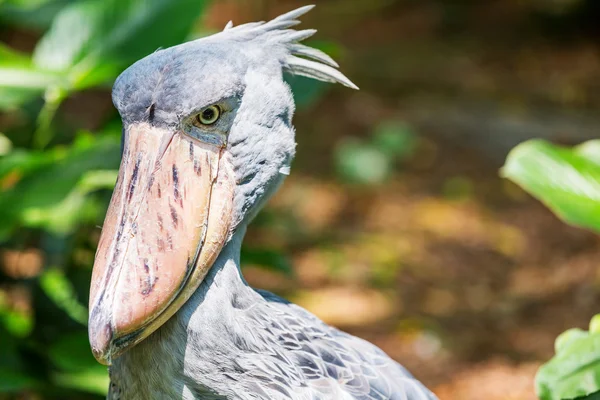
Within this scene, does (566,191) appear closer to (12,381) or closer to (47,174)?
(47,174)

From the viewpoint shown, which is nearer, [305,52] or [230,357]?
[230,357]

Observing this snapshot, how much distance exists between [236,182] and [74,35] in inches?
56.6

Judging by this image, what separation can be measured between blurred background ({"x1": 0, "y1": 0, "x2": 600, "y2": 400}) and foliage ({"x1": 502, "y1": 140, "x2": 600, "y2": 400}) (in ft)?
3.13

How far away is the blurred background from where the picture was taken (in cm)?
281

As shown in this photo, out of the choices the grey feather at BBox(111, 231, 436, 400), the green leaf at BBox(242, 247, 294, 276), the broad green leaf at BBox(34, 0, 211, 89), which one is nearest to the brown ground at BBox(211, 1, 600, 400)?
the green leaf at BBox(242, 247, 294, 276)

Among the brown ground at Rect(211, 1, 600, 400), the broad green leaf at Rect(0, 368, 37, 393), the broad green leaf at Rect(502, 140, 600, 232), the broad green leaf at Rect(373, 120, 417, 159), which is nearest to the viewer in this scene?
the broad green leaf at Rect(502, 140, 600, 232)

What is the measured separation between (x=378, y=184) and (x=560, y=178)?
3.55m

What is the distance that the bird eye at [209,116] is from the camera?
1.60m

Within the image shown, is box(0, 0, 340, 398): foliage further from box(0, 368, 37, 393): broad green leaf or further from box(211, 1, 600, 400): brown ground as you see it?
box(211, 1, 600, 400): brown ground

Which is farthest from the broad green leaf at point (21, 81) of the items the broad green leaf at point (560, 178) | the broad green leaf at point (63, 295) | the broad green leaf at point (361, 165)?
the broad green leaf at point (361, 165)

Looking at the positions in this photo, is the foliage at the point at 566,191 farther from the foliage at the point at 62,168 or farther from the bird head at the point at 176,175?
the foliage at the point at 62,168

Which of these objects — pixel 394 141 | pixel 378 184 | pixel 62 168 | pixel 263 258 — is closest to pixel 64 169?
pixel 62 168

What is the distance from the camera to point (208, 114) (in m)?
Answer: 1.61

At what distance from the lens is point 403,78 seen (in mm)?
7078
